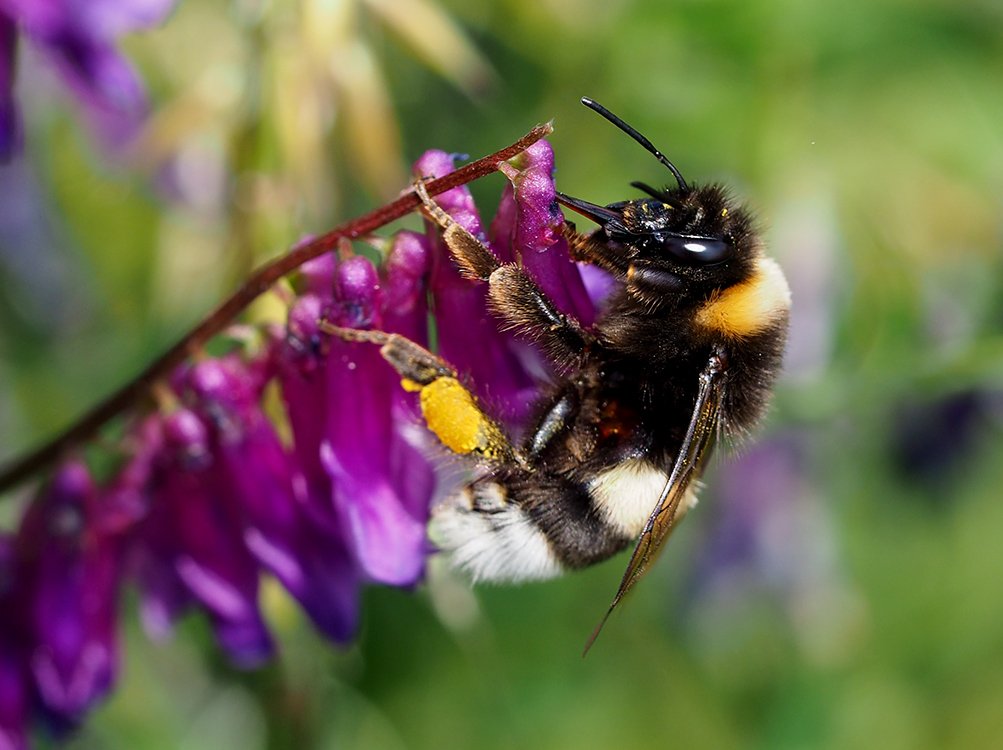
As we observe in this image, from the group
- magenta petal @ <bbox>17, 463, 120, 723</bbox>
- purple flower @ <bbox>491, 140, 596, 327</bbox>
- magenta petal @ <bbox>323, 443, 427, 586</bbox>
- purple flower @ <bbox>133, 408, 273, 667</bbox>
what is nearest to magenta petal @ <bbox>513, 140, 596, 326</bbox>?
purple flower @ <bbox>491, 140, 596, 327</bbox>

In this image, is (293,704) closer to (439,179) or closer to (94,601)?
(94,601)

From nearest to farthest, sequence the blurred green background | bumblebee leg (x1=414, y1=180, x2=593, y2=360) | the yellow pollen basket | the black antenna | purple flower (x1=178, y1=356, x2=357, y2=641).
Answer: the black antenna, bumblebee leg (x1=414, y1=180, x2=593, y2=360), the yellow pollen basket, purple flower (x1=178, y1=356, x2=357, y2=641), the blurred green background

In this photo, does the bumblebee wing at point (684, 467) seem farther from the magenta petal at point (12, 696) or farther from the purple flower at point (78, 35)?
the purple flower at point (78, 35)

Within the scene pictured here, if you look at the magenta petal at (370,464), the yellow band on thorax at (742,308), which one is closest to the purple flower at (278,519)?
the magenta petal at (370,464)

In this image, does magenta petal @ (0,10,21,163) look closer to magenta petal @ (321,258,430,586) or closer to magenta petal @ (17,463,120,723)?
magenta petal @ (17,463,120,723)

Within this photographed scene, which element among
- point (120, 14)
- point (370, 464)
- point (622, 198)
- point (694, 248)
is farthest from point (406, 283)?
point (622, 198)

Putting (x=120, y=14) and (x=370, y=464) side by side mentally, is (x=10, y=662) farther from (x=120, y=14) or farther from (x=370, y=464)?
(x=120, y=14)

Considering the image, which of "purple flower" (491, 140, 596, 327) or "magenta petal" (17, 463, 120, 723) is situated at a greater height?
"purple flower" (491, 140, 596, 327)
